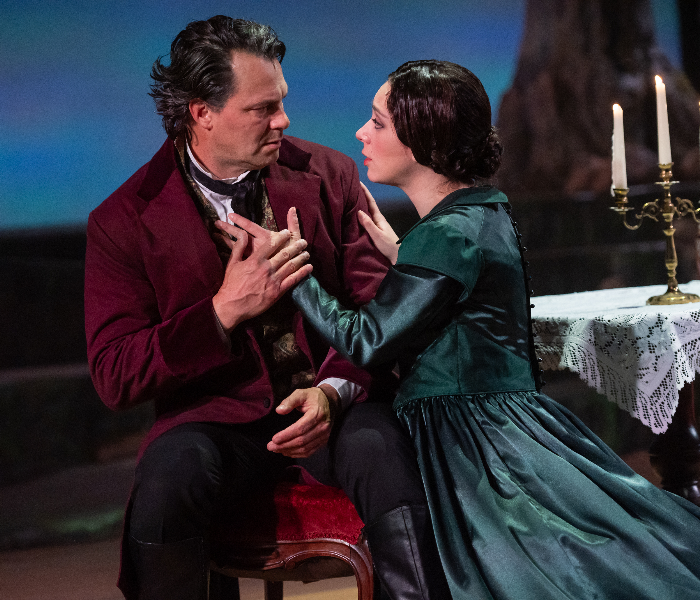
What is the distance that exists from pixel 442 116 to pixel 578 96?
9.34 ft

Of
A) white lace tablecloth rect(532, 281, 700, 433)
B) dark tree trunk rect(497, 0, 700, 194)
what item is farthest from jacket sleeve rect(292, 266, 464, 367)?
dark tree trunk rect(497, 0, 700, 194)

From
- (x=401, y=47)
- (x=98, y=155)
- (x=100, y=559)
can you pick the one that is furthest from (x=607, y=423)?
(x=98, y=155)

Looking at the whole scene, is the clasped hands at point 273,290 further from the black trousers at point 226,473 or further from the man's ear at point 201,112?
the man's ear at point 201,112

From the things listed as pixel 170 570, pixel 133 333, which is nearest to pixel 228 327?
pixel 133 333

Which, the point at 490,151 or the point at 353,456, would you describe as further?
the point at 490,151

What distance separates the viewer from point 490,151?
1745 millimetres

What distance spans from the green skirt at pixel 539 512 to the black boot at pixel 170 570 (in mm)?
472

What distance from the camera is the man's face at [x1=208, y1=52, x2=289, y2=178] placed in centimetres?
185

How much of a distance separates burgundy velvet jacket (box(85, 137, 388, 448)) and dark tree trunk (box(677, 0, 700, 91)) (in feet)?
11.1

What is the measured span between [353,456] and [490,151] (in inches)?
30.0

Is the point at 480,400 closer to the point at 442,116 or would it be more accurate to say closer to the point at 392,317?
the point at 392,317

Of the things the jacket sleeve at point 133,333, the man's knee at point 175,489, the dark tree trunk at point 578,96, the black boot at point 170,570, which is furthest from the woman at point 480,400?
the dark tree trunk at point 578,96

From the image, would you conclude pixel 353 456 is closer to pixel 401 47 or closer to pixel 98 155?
pixel 98 155

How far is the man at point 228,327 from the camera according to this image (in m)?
1.45
